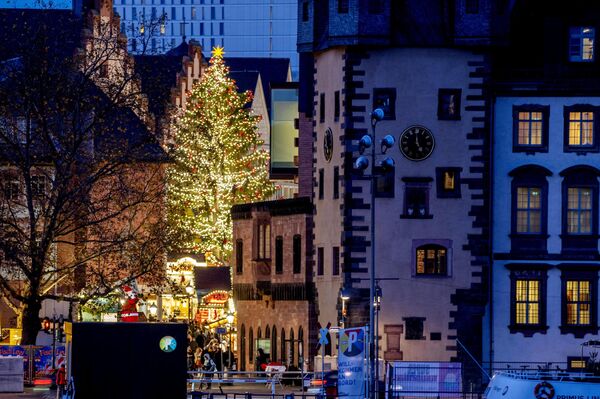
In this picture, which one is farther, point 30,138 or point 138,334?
point 30,138

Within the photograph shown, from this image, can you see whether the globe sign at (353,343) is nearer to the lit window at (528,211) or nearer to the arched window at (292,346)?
the lit window at (528,211)

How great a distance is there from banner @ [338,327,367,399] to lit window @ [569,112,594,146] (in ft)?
108

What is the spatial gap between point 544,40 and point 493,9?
323 centimetres

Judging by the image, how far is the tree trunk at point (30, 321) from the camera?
81.1 metres

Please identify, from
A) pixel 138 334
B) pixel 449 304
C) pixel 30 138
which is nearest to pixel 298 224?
pixel 449 304

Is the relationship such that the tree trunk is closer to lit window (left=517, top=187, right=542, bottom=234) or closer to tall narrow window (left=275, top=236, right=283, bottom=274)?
tall narrow window (left=275, top=236, right=283, bottom=274)

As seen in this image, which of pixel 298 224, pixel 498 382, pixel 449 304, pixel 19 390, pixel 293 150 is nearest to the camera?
pixel 498 382

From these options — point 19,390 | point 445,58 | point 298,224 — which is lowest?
point 19,390

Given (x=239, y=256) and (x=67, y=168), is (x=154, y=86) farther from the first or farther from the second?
(x=239, y=256)

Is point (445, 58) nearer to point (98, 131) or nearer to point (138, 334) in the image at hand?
point (98, 131)

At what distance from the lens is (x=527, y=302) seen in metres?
88.4

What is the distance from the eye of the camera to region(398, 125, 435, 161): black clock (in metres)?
87.1

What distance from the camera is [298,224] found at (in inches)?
3738

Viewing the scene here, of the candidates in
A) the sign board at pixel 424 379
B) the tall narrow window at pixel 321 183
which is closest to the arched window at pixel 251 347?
the tall narrow window at pixel 321 183
